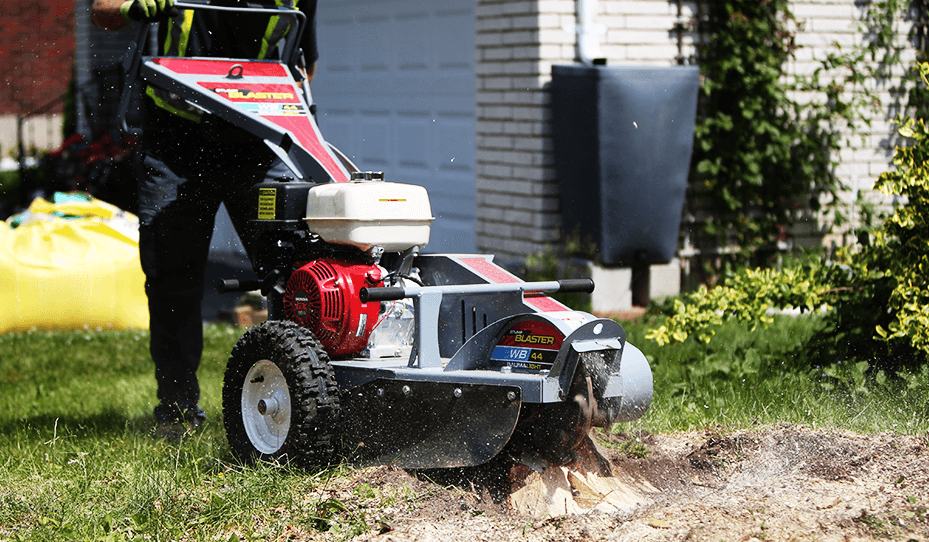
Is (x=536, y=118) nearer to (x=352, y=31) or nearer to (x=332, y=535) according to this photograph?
(x=352, y=31)

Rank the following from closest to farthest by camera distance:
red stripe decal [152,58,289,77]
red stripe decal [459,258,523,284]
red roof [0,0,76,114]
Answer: red stripe decal [459,258,523,284], red stripe decal [152,58,289,77], red roof [0,0,76,114]

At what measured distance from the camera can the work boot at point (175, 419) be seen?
13.9ft

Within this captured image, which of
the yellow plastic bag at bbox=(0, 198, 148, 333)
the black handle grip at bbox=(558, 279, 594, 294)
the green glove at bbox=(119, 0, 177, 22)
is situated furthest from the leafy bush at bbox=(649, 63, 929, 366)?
the yellow plastic bag at bbox=(0, 198, 148, 333)

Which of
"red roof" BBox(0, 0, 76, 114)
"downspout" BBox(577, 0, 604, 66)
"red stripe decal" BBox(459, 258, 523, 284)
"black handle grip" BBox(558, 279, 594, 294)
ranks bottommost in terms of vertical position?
"black handle grip" BBox(558, 279, 594, 294)

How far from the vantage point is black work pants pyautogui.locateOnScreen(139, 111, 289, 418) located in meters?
4.13

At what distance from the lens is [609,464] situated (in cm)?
330

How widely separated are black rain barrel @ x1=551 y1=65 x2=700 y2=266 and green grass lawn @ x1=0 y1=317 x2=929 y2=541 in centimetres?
79

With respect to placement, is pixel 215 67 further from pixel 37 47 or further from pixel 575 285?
pixel 37 47

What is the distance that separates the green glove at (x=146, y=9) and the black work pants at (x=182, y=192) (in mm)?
504

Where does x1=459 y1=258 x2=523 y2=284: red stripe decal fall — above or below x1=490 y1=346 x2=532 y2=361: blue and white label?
above

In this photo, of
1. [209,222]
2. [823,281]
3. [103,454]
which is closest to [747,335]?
[823,281]

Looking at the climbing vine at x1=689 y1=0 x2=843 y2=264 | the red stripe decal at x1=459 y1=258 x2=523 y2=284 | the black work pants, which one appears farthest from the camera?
the climbing vine at x1=689 y1=0 x2=843 y2=264

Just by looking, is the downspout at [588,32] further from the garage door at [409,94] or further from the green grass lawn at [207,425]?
the green grass lawn at [207,425]

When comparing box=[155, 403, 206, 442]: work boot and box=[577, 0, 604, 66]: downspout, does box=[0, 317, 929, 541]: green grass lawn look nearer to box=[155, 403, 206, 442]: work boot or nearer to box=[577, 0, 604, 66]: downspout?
box=[155, 403, 206, 442]: work boot
